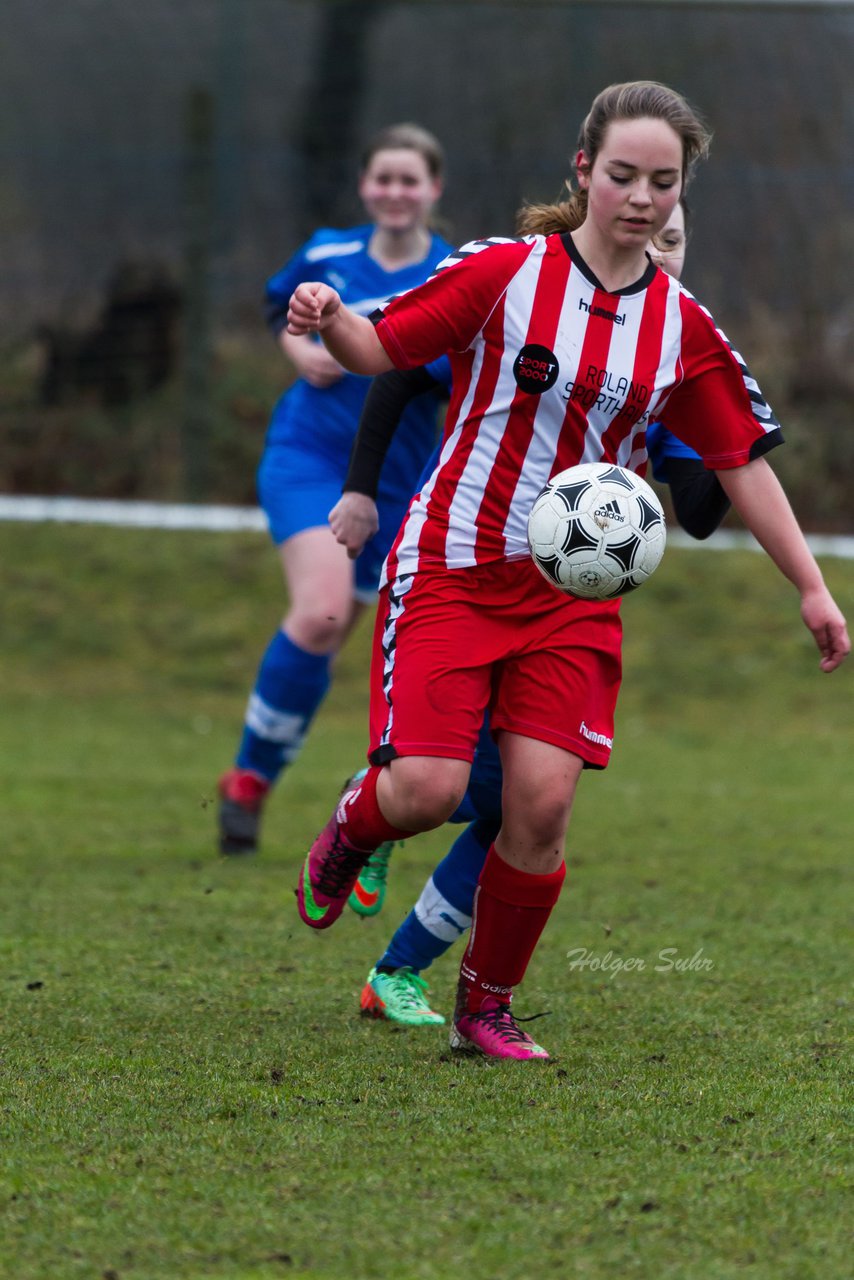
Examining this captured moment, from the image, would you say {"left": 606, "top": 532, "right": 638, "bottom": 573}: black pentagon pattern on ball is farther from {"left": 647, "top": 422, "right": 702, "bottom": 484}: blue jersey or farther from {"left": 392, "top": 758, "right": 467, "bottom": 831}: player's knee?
{"left": 647, "top": 422, "right": 702, "bottom": 484}: blue jersey

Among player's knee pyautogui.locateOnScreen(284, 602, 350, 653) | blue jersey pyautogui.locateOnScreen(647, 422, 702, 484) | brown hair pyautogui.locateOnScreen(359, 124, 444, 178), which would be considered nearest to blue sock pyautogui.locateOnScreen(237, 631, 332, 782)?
player's knee pyautogui.locateOnScreen(284, 602, 350, 653)

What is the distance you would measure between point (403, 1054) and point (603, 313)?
1496mm

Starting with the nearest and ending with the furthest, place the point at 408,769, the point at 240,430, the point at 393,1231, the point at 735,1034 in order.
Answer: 1. the point at 393,1231
2. the point at 408,769
3. the point at 735,1034
4. the point at 240,430

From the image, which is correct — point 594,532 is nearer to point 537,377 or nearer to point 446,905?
point 537,377

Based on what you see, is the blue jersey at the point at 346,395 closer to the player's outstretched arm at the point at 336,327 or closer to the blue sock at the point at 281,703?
the blue sock at the point at 281,703

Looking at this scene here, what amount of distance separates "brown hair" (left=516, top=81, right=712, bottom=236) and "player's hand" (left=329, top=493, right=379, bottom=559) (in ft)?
2.20

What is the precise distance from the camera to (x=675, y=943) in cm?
465

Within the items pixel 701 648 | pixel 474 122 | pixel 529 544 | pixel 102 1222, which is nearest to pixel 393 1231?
pixel 102 1222

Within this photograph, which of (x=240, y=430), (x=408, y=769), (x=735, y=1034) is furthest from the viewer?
(x=240, y=430)

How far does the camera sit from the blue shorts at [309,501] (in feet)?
18.5

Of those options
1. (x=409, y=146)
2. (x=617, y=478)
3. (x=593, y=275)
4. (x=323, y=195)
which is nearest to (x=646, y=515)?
(x=617, y=478)

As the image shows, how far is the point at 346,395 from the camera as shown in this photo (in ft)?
18.7

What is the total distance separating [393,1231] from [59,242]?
11942mm

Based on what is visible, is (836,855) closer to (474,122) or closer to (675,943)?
(675,943)
